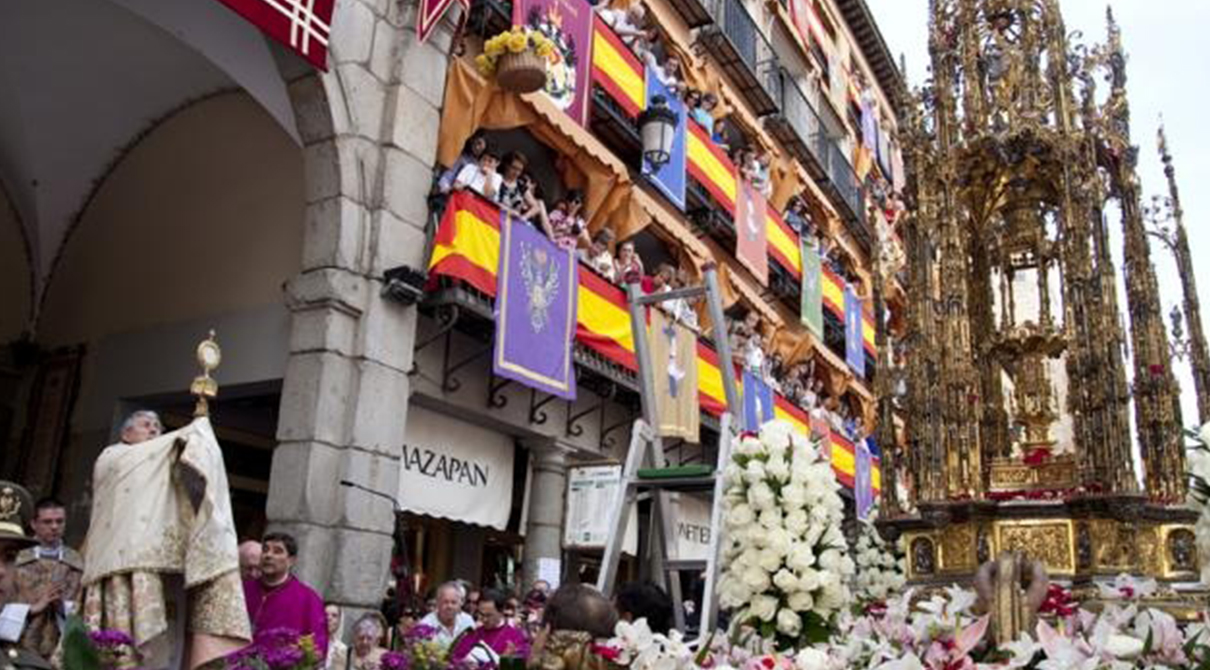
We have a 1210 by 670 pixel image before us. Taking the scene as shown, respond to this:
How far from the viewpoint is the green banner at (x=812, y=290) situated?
20.8m

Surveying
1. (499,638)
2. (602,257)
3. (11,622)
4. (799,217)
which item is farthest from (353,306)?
(799,217)

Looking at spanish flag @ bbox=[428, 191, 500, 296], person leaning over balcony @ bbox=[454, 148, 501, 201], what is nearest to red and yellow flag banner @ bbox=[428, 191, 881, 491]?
spanish flag @ bbox=[428, 191, 500, 296]

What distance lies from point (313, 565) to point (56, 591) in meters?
3.64

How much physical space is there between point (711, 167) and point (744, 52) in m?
4.53

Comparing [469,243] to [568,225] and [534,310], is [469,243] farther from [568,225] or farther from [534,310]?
[568,225]

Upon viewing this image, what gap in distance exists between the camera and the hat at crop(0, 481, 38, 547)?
332 cm

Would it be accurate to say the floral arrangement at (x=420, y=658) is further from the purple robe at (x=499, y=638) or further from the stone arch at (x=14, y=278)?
the stone arch at (x=14, y=278)

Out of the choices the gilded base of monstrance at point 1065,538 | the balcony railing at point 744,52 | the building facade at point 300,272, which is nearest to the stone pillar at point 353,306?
the building facade at point 300,272

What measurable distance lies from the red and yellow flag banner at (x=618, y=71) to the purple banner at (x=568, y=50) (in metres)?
0.28

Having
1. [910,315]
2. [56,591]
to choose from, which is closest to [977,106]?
[910,315]

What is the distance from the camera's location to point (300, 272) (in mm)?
10273

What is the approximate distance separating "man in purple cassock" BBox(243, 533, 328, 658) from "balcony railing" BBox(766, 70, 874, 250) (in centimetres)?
1702

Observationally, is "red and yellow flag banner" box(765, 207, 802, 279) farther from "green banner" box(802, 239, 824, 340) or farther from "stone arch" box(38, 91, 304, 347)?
"stone arch" box(38, 91, 304, 347)

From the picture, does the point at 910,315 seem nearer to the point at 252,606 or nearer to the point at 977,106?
the point at 977,106
